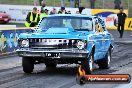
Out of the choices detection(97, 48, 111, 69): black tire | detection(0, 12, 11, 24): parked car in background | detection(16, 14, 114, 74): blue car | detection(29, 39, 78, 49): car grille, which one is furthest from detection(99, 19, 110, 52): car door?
detection(0, 12, 11, 24): parked car in background

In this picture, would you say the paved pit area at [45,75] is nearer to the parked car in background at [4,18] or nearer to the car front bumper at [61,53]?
the car front bumper at [61,53]

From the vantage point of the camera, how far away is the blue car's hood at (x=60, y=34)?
11.2m

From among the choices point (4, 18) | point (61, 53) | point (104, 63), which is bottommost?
point (4, 18)

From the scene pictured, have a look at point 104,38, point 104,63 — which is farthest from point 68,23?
point 104,63

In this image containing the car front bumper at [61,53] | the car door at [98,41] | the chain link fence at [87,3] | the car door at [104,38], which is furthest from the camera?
A: the chain link fence at [87,3]

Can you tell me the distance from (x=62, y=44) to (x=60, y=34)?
1.03 feet

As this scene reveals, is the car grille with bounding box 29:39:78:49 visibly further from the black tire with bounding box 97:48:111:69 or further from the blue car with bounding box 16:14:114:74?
the black tire with bounding box 97:48:111:69

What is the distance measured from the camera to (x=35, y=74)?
38.4 feet

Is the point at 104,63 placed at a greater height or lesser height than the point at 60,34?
lesser

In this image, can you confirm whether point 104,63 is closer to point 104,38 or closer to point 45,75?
point 104,38

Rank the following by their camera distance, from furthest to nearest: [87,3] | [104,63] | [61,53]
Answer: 1. [87,3]
2. [104,63]
3. [61,53]

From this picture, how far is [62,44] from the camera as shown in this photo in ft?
36.3

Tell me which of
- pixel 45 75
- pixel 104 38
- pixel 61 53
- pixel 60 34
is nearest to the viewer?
pixel 61 53

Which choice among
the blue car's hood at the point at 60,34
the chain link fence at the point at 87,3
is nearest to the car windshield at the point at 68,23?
the blue car's hood at the point at 60,34
